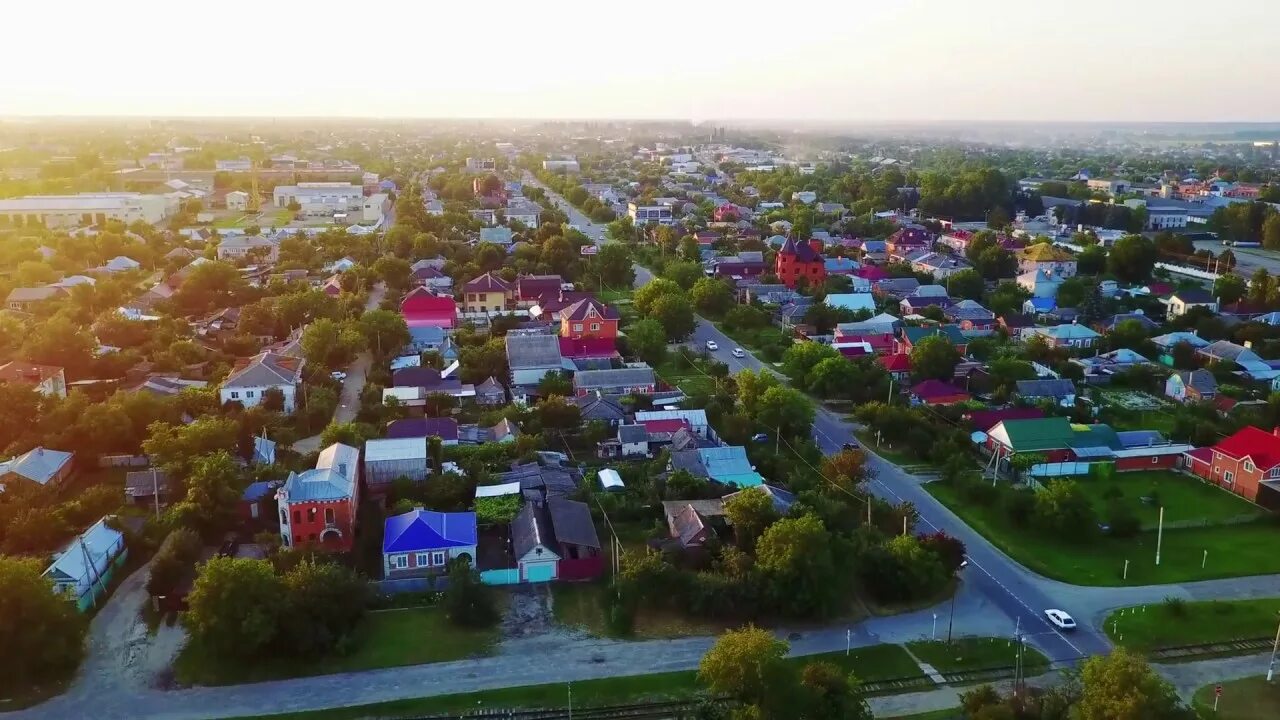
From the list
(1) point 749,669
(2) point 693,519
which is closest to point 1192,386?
(2) point 693,519

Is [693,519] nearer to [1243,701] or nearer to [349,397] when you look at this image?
[1243,701]

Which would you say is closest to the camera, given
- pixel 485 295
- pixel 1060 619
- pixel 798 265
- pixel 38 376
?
pixel 1060 619

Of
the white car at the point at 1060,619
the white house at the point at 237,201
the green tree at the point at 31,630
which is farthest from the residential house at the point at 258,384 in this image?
the white house at the point at 237,201

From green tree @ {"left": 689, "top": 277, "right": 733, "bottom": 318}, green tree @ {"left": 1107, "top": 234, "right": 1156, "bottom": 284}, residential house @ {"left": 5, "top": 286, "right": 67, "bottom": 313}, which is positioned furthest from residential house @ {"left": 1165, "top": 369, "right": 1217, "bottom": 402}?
residential house @ {"left": 5, "top": 286, "right": 67, "bottom": 313}

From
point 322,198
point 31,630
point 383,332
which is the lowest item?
point 31,630

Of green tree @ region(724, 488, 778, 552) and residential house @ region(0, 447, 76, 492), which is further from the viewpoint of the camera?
residential house @ region(0, 447, 76, 492)

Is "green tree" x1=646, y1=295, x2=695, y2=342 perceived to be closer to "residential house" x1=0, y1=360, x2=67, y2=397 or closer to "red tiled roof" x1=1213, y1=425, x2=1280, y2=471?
"red tiled roof" x1=1213, y1=425, x2=1280, y2=471
